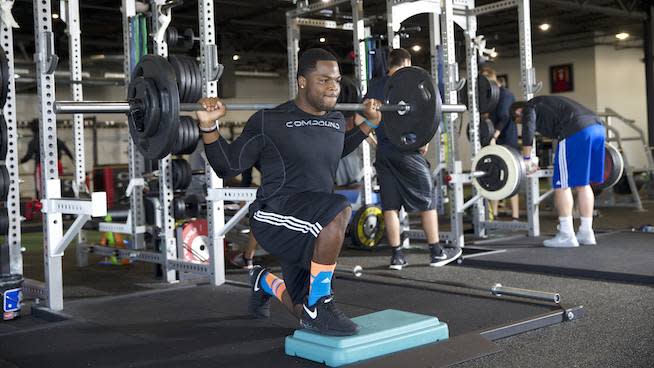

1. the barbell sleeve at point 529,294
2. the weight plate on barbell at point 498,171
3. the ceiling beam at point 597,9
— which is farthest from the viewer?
the ceiling beam at point 597,9

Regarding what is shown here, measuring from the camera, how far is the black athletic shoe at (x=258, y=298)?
296cm

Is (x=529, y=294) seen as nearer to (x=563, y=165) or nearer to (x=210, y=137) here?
(x=210, y=137)

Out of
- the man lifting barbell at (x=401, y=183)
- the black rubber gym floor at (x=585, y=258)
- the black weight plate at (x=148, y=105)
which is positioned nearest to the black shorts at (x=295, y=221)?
the black weight plate at (x=148, y=105)

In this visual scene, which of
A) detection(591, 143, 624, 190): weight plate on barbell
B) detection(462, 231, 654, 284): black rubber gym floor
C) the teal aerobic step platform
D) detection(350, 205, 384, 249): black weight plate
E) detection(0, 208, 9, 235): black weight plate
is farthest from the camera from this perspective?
detection(591, 143, 624, 190): weight plate on barbell

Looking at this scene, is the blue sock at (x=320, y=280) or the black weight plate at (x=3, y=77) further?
the black weight plate at (x=3, y=77)

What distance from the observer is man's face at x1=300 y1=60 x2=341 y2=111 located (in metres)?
2.51

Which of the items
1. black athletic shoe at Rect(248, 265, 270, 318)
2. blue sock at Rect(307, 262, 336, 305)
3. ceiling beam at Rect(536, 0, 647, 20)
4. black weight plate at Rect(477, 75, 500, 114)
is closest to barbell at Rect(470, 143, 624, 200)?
black weight plate at Rect(477, 75, 500, 114)

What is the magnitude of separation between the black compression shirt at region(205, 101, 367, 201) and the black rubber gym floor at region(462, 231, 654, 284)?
2.00 meters

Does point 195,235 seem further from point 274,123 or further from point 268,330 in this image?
point 274,123

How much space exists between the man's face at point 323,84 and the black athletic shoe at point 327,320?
69cm

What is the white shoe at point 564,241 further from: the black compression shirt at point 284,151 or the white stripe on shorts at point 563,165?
the black compression shirt at point 284,151

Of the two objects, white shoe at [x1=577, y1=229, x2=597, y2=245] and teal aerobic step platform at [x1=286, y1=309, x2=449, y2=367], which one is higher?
white shoe at [x1=577, y1=229, x2=597, y2=245]

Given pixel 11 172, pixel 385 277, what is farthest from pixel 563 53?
pixel 11 172

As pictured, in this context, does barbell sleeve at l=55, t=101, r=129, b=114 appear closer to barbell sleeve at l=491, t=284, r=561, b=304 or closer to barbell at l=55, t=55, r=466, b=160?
barbell at l=55, t=55, r=466, b=160
